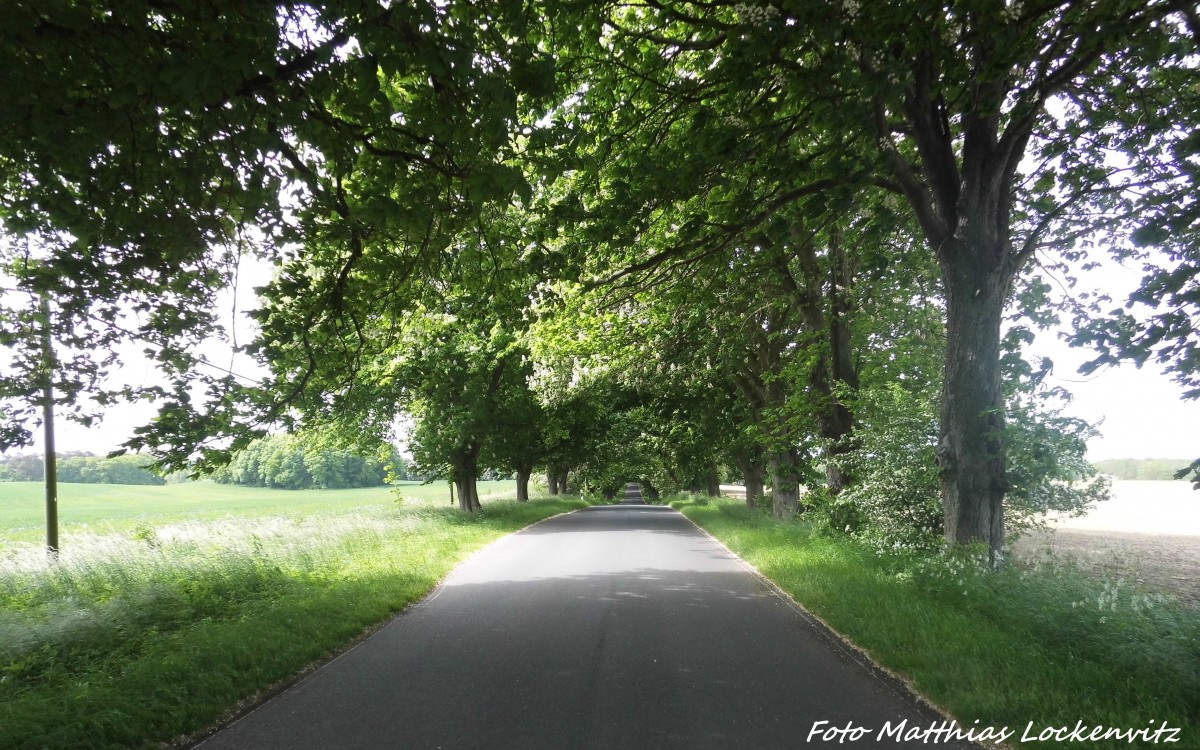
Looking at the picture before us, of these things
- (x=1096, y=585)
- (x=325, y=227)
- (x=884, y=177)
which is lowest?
(x=1096, y=585)

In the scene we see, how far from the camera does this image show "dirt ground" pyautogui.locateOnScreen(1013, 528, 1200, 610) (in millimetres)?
9445

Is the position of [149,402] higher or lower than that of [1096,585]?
higher

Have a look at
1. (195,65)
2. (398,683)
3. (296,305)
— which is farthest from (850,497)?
(195,65)

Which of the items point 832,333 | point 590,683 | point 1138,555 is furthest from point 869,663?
point 1138,555

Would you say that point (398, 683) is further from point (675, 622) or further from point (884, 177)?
point (884, 177)

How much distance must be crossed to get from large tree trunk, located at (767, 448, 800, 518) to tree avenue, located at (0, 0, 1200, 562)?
6.35 m

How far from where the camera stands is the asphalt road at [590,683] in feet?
13.7

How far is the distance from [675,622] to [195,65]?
266 inches

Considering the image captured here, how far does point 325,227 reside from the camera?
6.39 metres

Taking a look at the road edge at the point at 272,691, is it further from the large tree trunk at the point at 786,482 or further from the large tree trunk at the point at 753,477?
the large tree trunk at the point at 753,477

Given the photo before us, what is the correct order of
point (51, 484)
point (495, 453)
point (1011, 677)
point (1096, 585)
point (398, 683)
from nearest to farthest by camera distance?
point (1011, 677) < point (398, 683) < point (1096, 585) < point (51, 484) < point (495, 453)

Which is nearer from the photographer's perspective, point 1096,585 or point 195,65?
point 195,65

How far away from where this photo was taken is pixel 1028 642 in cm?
536

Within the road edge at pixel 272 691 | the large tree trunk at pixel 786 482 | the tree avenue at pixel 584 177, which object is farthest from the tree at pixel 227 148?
the large tree trunk at pixel 786 482
